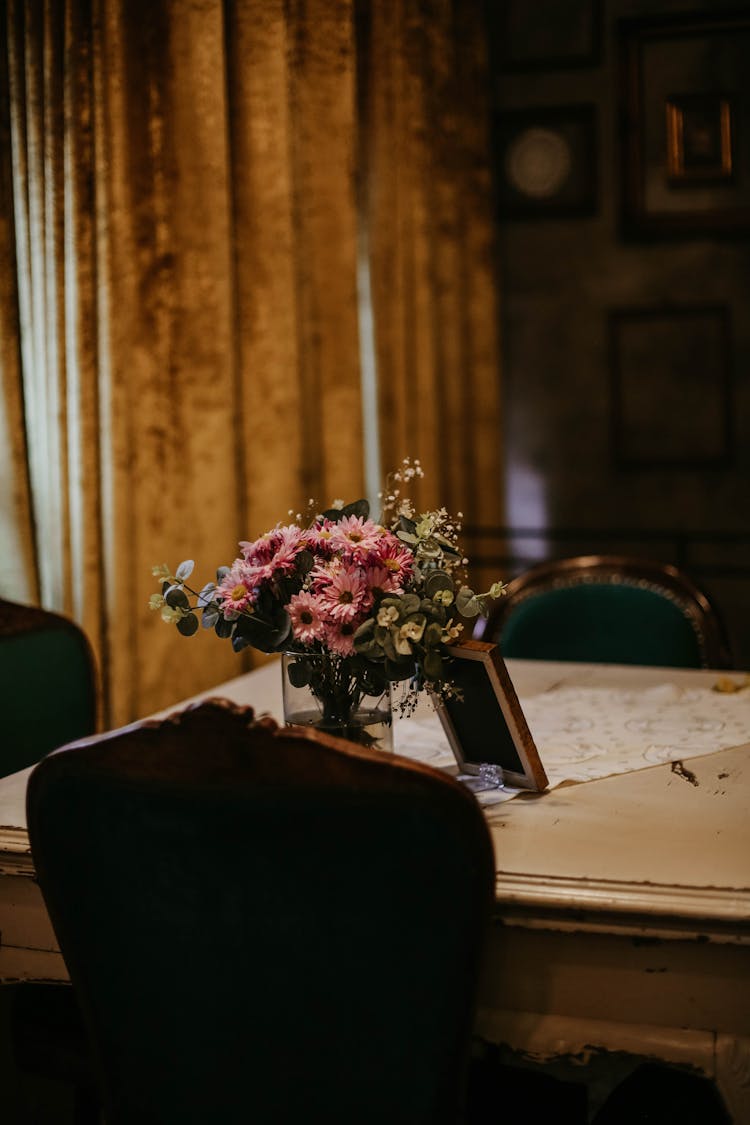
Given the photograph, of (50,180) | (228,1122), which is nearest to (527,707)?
(228,1122)

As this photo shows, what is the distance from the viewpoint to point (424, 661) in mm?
1083

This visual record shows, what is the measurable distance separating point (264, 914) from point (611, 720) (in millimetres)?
878

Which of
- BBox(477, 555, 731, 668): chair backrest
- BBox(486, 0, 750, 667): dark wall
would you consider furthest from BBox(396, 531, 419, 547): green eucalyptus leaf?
BBox(486, 0, 750, 667): dark wall

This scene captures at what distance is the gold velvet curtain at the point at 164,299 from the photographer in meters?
2.34

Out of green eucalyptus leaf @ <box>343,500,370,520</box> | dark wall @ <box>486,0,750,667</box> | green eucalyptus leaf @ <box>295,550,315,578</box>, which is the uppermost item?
dark wall @ <box>486,0,750,667</box>

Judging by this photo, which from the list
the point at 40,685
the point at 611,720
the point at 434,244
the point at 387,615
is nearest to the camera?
the point at 387,615

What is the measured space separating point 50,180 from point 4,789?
156 cm

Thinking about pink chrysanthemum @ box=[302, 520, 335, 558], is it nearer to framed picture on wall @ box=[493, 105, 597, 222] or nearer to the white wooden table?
the white wooden table

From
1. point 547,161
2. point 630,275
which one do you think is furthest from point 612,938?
point 547,161

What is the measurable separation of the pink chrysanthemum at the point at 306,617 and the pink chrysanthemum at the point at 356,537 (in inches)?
2.3

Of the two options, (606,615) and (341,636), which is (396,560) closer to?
(341,636)

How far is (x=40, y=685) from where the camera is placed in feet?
5.38

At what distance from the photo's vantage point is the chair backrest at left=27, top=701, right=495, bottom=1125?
70 cm

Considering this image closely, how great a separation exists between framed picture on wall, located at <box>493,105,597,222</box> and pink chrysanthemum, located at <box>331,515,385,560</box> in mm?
2977
